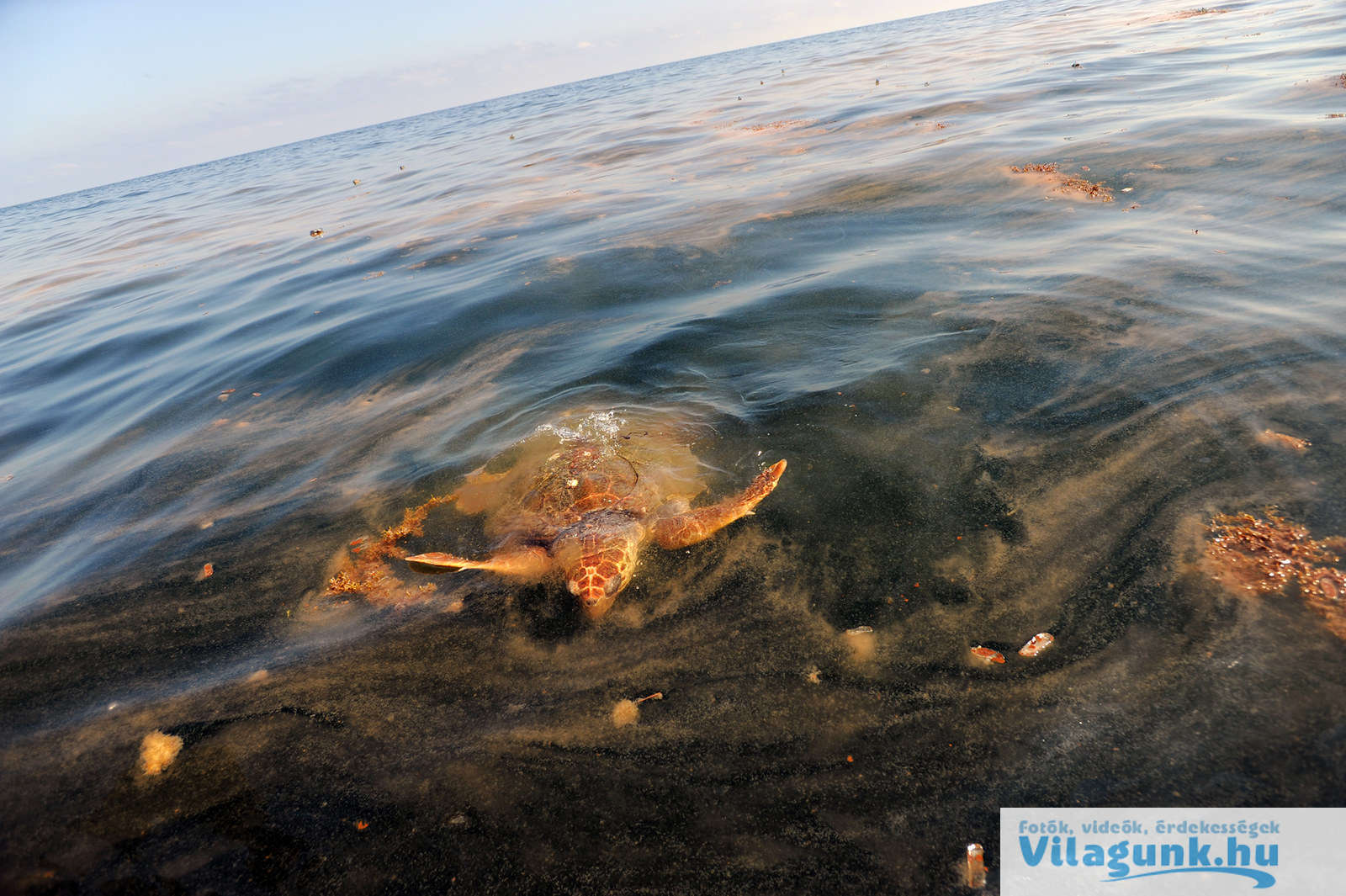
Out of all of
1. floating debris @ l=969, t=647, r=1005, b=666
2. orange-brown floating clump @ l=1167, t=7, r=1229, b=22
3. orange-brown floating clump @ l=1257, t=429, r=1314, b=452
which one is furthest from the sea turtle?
orange-brown floating clump @ l=1167, t=7, r=1229, b=22

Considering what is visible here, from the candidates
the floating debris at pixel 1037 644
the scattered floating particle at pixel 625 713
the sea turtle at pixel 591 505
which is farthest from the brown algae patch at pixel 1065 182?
the scattered floating particle at pixel 625 713

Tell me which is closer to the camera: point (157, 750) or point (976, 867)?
point (976, 867)

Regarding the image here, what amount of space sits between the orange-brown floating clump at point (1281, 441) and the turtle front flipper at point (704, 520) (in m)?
3.55

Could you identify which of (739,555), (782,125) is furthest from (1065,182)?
(782,125)

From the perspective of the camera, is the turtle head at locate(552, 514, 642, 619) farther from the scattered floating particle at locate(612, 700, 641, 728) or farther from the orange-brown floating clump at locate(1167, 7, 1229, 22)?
the orange-brown floating clump at locate(1167, 7, 1229, 22)

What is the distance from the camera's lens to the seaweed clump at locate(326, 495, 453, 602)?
445 centimetres

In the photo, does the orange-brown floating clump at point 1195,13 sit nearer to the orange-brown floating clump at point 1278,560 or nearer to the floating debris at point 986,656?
the orange-brown floating clump at point 1278,560

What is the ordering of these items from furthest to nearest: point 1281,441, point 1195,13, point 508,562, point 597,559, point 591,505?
point 1195,13 < point 591,505 < point 508,562 < point 597,559 < point 1281,441

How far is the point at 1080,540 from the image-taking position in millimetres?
3799

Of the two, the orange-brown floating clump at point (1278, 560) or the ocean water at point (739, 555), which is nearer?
the ocean water at point (739, 555)

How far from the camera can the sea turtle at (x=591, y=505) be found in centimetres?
441

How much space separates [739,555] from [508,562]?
6.06ft

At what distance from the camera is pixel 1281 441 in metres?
4.07

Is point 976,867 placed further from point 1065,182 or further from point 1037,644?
point 1065,182
